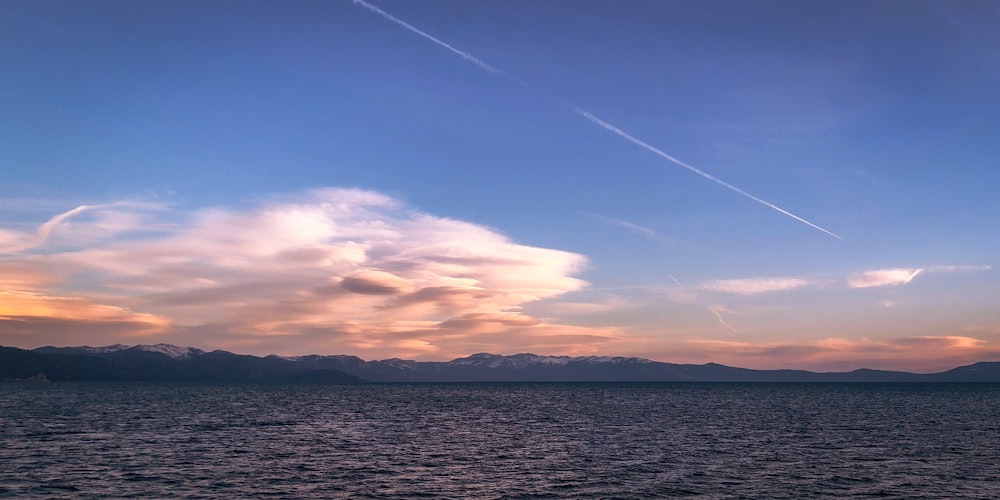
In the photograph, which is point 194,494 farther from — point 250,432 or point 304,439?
point 250,432

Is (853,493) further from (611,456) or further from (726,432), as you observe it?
(726,432)

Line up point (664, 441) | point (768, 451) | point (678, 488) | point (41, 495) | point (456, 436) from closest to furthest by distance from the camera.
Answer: point (41, 495) → point (678, 488) → point (768, 451) → point (664, 441) → point (456, 436)

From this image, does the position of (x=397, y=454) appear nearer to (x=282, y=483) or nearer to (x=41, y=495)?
(x=282, y=483)

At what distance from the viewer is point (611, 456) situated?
70.9 m

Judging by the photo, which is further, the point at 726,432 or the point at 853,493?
the point at 726,432

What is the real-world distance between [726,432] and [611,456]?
1348 inches

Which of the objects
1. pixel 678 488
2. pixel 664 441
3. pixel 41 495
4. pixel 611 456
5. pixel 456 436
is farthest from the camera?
pixel 456 436

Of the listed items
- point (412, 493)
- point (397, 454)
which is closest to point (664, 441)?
point (397, 454)

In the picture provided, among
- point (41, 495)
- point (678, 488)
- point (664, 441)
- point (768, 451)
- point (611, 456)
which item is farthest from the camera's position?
point (664, 441)

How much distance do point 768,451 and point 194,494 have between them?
2296 inches

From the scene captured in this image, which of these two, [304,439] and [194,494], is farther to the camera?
[304,439]

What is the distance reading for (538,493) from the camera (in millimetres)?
51531

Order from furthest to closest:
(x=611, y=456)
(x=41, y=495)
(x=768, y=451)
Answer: (x=768, y=451)
(x=611, y=456)
(x=41, y=495)

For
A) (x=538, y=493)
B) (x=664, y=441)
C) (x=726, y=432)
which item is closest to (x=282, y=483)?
(x=538, y=493)
